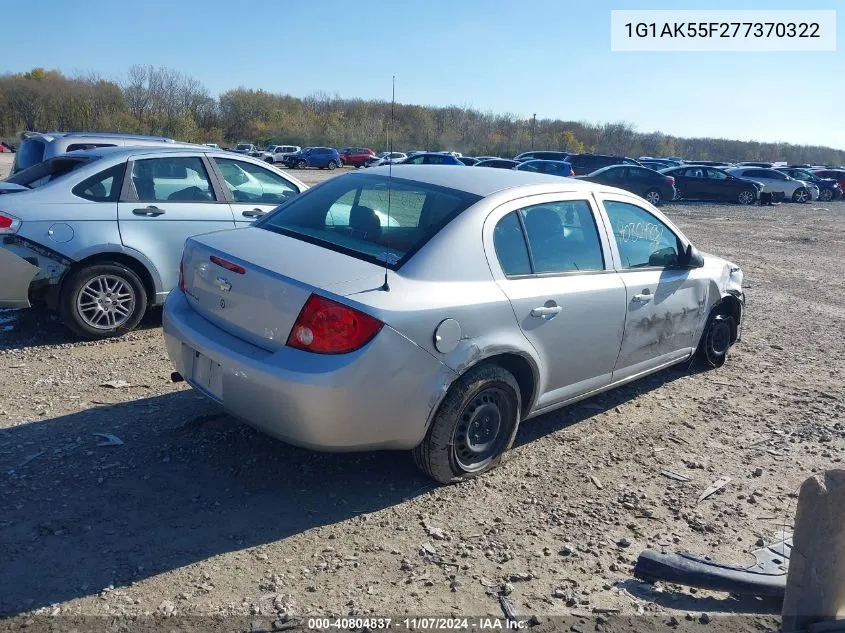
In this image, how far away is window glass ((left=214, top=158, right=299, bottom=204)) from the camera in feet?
23.0

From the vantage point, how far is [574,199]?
4.74 metres

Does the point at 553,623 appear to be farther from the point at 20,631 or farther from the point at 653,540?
the point at 20,631

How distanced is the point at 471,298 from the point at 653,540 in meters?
1.50

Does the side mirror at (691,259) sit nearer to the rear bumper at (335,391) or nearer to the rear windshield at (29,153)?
the rear bumper at (335,391)

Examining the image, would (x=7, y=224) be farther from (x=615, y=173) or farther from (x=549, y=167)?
(x=615, y=173)

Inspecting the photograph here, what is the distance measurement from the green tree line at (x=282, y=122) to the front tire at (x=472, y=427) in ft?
159

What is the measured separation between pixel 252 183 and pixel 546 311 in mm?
3966

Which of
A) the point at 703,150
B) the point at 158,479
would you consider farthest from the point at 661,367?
the point at 703,150

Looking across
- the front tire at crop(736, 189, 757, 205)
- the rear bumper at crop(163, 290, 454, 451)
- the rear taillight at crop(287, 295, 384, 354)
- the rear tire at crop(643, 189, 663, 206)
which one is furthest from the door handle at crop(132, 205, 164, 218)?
the front tire at crop(736, 189, 757, 205)

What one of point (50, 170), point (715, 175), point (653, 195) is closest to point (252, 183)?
point (50, 170)

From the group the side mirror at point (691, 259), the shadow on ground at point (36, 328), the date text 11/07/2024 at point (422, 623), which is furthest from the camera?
the shadow on ground at point (36, 328)

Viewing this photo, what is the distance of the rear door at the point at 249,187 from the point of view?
22.7ft

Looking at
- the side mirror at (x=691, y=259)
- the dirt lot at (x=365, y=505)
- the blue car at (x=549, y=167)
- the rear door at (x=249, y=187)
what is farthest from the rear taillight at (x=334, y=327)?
the blue car at (x=549, y=167)

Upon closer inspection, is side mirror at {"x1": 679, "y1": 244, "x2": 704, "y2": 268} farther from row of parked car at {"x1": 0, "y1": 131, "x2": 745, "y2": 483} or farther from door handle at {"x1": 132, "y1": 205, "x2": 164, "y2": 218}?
door handle at {"x1": 132, "y1": 205, "x2": 164, "y2": 218}
